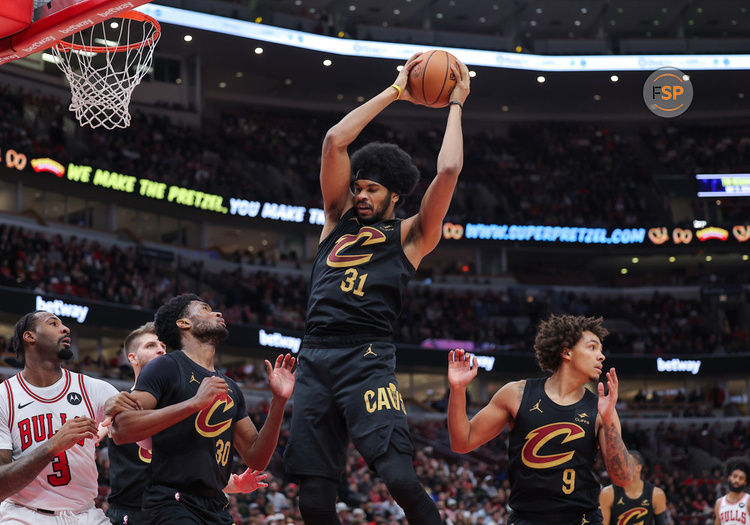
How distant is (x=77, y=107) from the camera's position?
12.0 m

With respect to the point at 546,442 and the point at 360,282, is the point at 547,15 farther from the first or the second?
the point at 360,282

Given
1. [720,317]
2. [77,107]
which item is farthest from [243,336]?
[720,317]

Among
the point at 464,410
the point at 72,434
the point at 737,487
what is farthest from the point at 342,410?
the point at 737,487

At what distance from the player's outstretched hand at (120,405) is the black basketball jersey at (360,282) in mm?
1037

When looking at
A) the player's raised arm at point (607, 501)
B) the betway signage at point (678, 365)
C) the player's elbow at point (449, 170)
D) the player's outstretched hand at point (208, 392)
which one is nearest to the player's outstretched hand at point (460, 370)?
the player's elbow at point (449, 170)

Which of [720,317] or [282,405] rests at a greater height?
[720,317]

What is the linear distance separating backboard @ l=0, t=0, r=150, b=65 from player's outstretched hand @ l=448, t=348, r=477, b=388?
189 inches

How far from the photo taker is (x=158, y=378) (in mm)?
5379

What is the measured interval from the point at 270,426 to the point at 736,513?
751cm

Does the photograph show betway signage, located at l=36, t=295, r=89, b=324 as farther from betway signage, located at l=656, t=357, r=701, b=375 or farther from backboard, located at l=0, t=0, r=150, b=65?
betway signage, located at l=656, t=357, r=701, b=375

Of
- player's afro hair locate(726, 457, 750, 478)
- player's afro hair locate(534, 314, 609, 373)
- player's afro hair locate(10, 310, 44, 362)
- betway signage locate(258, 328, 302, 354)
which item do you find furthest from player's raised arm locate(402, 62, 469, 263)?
betway signage locate(258, 328, 302, 354)

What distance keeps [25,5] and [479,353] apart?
2805cm

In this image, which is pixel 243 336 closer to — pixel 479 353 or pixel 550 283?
pixel 479 353

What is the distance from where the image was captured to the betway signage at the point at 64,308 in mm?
24984
